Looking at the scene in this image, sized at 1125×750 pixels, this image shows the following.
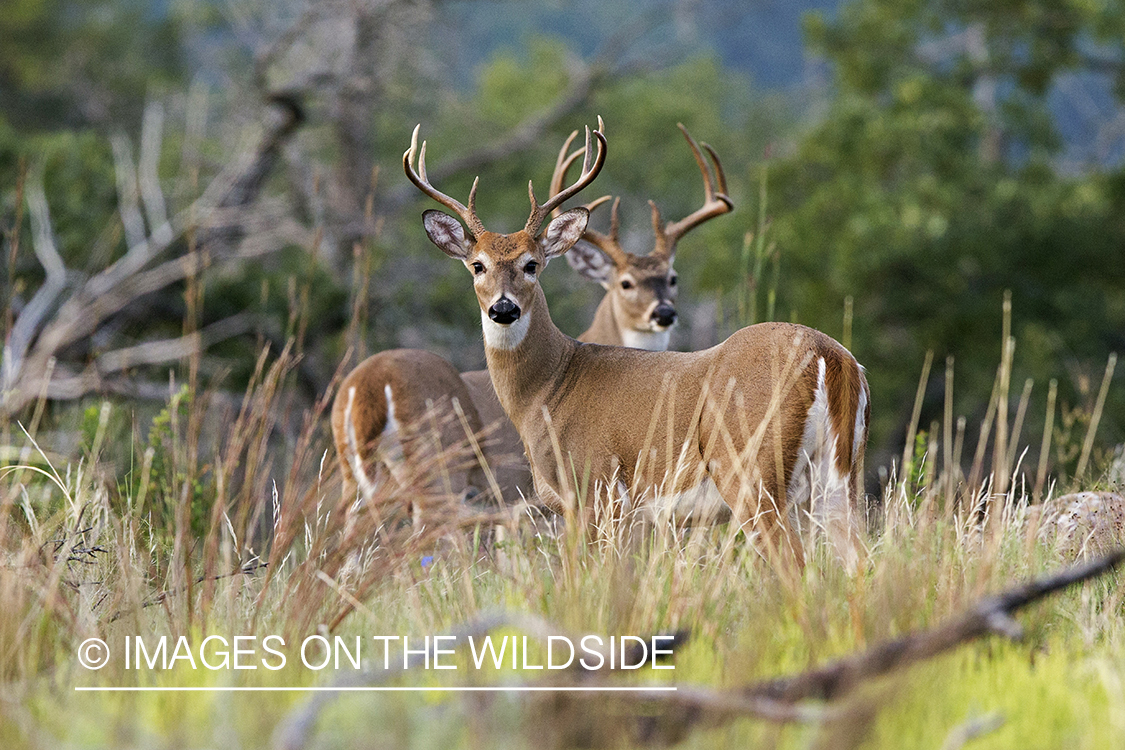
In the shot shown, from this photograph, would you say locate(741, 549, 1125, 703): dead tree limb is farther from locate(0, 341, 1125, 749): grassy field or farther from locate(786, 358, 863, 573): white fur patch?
locate(786, 358, 863, 573): white fur patch

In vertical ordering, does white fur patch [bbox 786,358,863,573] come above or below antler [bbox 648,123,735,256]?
below

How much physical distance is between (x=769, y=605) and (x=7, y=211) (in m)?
7.96

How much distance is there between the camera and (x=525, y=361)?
5.38 meters

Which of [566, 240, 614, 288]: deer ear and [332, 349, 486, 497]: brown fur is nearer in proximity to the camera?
[332, 349, 486, 497]: brown fur

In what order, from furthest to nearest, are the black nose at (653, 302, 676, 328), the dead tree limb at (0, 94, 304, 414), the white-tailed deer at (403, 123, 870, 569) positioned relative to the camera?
the dead tree limb at (0, 94, 304, 414) < the black nose at (653, 302, 676, 328) < the white-tailed deer at (403, 123, 870, 569)

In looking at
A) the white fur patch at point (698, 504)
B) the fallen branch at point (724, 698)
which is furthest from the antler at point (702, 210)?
the fallen branch at point (724, 698)

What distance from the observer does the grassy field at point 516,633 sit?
234cm

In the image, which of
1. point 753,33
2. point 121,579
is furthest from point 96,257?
point 753,33

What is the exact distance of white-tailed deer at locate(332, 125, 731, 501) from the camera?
624cm

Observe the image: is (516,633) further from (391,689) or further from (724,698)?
(724,698)

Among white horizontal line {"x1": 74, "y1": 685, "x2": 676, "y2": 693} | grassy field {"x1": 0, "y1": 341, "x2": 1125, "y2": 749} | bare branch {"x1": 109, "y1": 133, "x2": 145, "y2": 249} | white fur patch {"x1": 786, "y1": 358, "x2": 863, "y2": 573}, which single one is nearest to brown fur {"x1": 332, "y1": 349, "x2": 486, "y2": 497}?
grassy field {"x1": 0, "y1": 341, "x2": 1125, "y2": 749}

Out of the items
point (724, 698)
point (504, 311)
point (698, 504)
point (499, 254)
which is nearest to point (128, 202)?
point (499, 254)

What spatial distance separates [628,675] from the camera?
2750 mm

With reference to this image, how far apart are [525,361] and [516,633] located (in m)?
2.46
